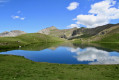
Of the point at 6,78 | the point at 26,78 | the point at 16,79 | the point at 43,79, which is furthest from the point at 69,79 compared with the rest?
the point at 6,78

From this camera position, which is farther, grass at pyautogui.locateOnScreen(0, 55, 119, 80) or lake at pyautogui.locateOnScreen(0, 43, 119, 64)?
lake at pyautogui.locateOnScreen(0, 43, 119, 64)

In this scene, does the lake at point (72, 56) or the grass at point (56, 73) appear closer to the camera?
the grass at point (56, 73)

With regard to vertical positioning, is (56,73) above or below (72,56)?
above

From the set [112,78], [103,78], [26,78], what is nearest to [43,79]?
[26,78]

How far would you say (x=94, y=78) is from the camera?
25.4m

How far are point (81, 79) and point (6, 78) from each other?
52.6 feet

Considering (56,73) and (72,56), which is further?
(72,56)

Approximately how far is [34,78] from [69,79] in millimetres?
7575

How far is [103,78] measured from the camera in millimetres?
25547

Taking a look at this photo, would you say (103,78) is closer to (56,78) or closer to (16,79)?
(56,78)

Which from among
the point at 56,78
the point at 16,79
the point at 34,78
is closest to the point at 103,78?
the point at 56,78

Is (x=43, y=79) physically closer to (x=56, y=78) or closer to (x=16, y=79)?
(x=56, y=78)

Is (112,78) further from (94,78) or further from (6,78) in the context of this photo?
(6,78)

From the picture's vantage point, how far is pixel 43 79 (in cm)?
2466
